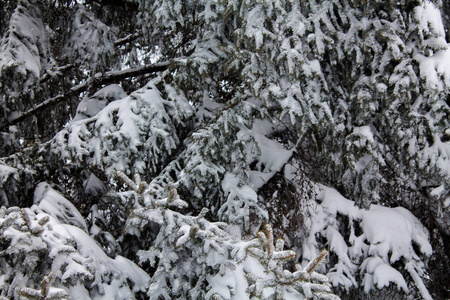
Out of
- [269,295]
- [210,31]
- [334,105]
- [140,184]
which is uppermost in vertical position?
[210,31]

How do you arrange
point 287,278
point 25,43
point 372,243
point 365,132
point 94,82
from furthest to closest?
1. point 94,82
2. point 372,243
3. point 25,43
4. point 365,132
5. point 287,278

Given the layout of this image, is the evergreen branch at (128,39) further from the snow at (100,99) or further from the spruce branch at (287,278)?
the spruce branch at (287,278)

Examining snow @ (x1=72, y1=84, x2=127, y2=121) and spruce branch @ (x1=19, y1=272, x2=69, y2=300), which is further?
snow @ (x1=72, y1=84, x2=127, y2=121)

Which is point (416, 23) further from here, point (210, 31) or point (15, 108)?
point (15, 108)

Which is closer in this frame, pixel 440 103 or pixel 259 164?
pixel 440 103

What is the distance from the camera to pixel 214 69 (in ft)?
11.9

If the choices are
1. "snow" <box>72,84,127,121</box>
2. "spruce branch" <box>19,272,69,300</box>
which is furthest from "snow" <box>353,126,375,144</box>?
"snow" <box>72,84,127,121</box>

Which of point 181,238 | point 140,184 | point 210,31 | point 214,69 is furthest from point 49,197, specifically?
point 210,31

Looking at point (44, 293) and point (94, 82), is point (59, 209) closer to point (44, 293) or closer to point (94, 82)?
point (44, 293)

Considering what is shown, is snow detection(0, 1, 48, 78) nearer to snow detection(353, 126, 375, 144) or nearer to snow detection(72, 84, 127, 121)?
snow detection(72, 84, 127, 121)

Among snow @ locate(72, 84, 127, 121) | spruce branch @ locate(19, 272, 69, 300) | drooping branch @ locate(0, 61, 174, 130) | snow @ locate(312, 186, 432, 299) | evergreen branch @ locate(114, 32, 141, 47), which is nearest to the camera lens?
spruce branch @ locate(19, 272, 69, 300)

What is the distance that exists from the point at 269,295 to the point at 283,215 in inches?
76.2

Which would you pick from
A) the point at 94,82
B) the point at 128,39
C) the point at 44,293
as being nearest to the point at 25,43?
the point at 94,82

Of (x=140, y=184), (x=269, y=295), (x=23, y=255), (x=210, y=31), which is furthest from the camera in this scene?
(x=210, y=31)
